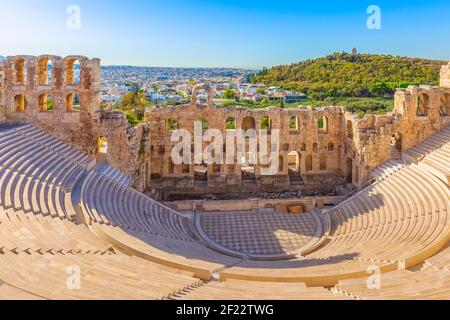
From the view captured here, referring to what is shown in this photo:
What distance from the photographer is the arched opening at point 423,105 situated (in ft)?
80.9

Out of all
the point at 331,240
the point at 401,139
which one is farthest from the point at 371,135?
the point at 331,240

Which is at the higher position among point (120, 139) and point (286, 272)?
point (120, 139)

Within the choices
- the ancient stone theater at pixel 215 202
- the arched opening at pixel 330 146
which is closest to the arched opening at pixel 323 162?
the ancient stone theater at pixel 215 202

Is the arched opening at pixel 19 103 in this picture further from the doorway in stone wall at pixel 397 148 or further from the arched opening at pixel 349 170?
the doorway in stone wall at pixel 397 148

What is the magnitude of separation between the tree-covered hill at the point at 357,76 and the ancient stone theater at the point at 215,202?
3985 cm

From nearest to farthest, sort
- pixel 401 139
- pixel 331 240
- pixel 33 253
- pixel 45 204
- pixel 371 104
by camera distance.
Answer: pixel 33 253 → pixel 45 204 → pixel 331 240 → pixel 401 139 → pixel 371 104

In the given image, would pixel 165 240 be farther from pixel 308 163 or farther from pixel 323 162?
pixel 323 162

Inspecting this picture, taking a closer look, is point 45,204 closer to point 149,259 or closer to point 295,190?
point 149,259

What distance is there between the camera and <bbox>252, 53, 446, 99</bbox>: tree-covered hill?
65375mm

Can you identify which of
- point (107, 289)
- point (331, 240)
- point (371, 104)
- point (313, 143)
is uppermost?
point (371, 104)

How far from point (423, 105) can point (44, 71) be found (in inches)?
925

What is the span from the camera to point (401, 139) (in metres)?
24.6

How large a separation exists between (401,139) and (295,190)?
7.20 m

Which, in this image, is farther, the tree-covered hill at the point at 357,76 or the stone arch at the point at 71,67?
the tree-covered hill at the point at 357,76
